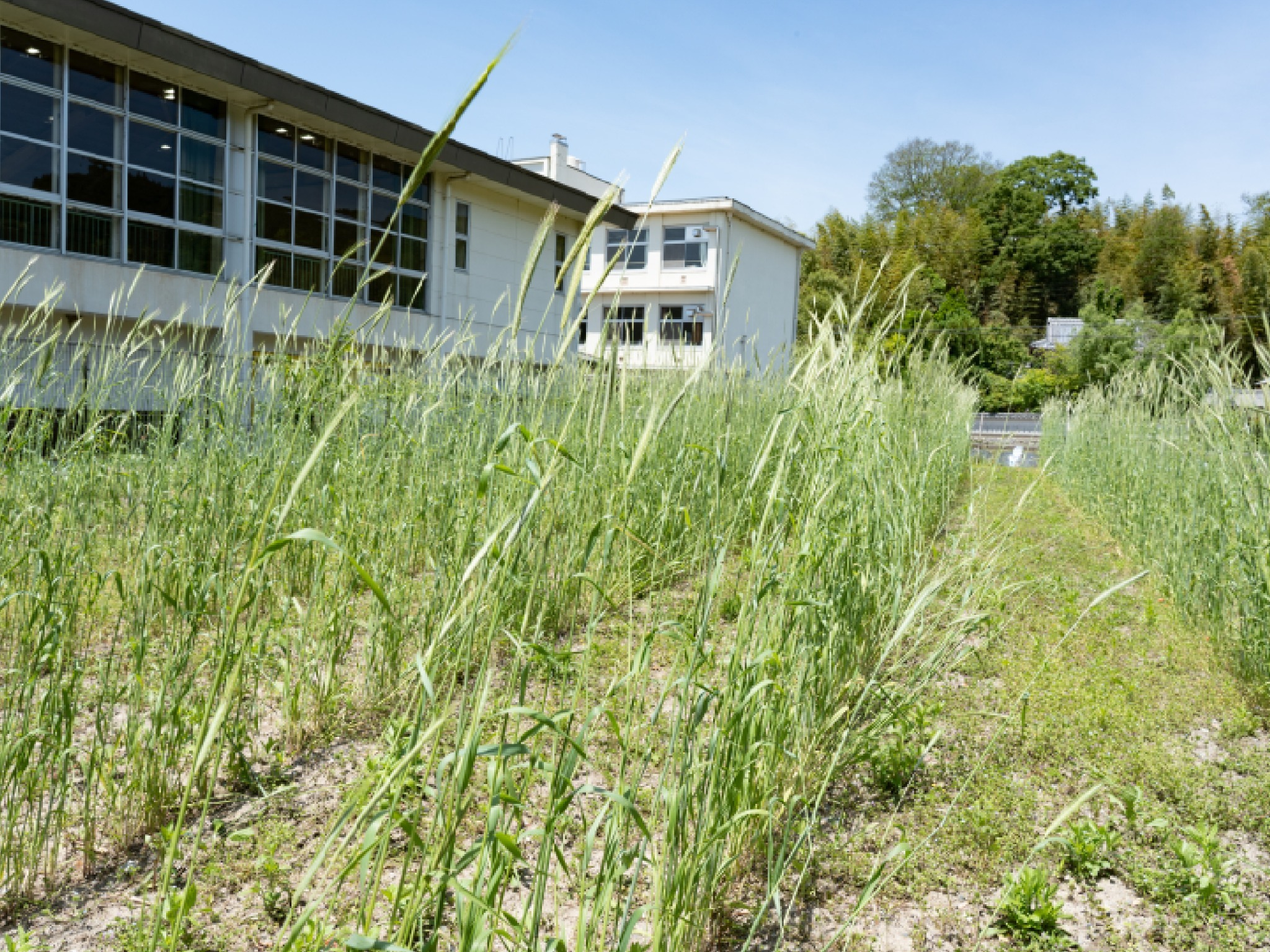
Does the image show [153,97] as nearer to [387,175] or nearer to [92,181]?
[92,181]

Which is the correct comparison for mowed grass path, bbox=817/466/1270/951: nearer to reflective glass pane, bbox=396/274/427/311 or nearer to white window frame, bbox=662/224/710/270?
reflective glass pane, bbox=396/274/427/311

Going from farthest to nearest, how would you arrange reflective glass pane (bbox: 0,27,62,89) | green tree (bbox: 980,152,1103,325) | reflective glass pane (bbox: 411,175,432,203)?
green tree (bbox: 980,152,1103,325), reflective glass pane (bbox: 411,175,432,203), reflective glass pane (bbox: 0,27,62,89)

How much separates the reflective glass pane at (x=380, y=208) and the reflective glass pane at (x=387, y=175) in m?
0.15

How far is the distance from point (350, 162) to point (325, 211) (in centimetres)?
102

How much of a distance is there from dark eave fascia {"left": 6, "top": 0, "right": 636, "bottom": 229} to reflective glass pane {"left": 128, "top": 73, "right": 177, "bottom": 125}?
28.7 inches

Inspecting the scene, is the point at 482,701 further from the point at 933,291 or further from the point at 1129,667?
the point at 933,291

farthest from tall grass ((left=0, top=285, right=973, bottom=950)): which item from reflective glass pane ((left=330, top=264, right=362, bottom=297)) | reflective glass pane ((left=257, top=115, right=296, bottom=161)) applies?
reflective glass pane ((left=330, top=264, right=362, bottom=297))

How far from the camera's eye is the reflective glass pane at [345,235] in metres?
12.3

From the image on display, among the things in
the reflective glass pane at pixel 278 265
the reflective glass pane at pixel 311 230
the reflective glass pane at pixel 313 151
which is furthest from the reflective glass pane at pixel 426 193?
the reflective glass pane at pixel 278 265

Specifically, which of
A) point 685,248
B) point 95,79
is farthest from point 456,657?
point 685,248

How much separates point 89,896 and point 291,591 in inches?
48.4

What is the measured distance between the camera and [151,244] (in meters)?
9.81

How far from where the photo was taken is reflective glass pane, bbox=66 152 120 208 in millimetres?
8961

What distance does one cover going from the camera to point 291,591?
9.35 feet
